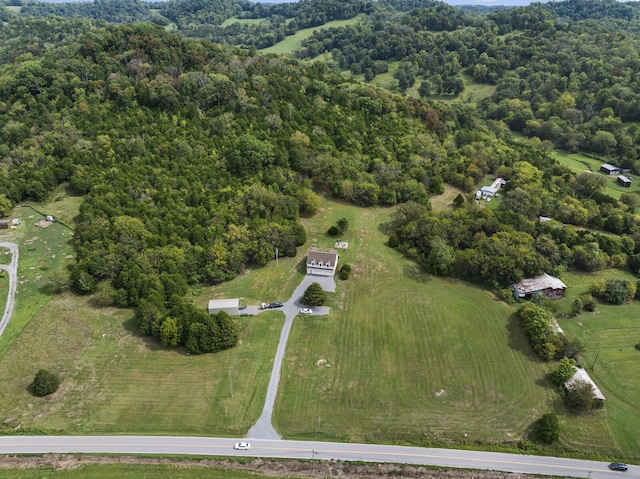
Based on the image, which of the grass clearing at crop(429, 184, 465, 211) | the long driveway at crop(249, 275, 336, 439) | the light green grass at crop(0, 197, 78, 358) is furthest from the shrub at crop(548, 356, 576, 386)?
the light green grass at crop(0, 197, 78, 358)

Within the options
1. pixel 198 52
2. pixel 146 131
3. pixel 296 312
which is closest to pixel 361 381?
pixel 296 312

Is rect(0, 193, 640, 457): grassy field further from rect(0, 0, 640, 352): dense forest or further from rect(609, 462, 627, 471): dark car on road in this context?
rect(0, 0, 640, 352): dense forest

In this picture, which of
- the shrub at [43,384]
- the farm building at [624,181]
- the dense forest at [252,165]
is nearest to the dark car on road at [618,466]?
the dense forest at [252,165]

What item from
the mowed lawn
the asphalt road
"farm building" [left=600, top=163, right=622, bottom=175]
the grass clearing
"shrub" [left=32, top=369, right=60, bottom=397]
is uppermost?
"shrub" [left=32, top=369, right=60, bottom=397]

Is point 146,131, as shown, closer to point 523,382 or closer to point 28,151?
point 28,151

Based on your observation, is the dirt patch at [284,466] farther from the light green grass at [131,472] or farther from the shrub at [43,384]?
the shrub at [43,384]
